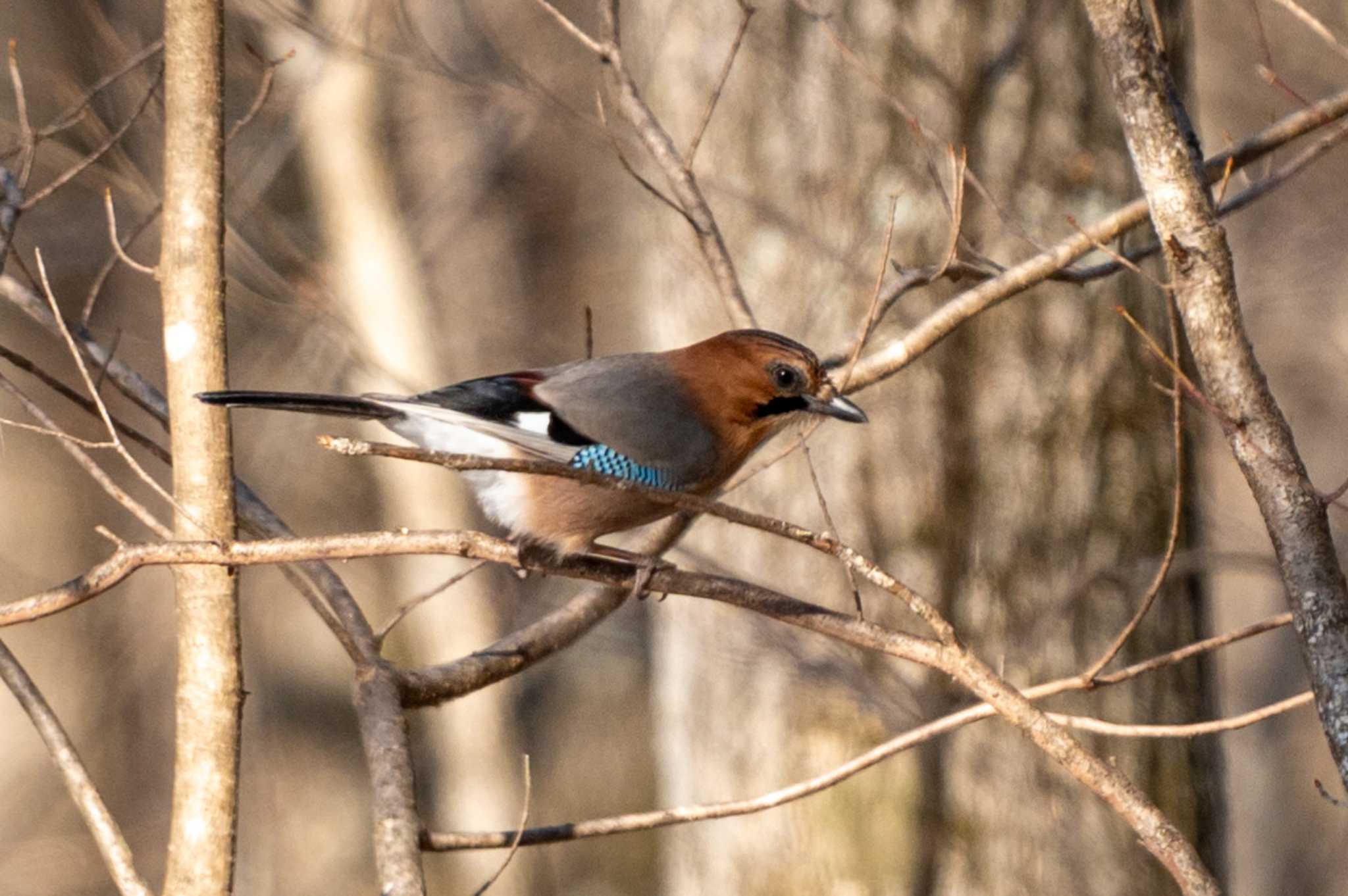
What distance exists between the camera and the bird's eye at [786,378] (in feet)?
12.4

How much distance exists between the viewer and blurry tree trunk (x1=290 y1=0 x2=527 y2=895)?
954 centimetres

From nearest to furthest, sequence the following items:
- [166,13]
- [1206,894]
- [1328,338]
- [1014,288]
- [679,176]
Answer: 1. [1206,894]
2. [166,13]
3. [1014,288]
4. [679,176]
5. [1328,338]

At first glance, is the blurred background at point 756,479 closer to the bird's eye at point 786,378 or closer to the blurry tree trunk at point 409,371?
the blurry tree trunk at point 409,371

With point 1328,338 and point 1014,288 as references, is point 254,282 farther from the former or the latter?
point 1328,338

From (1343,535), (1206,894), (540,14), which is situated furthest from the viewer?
(540,14)

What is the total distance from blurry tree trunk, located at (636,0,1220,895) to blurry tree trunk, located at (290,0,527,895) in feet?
15.3

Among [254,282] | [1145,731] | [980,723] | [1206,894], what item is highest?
[254,282]

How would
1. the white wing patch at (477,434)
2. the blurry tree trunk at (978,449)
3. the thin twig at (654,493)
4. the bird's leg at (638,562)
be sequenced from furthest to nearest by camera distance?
the blurry tree trunk at (978,449) < the white wing patch at (477,434) < the bird's leg at (638,562) < the thin twig at (654,493)

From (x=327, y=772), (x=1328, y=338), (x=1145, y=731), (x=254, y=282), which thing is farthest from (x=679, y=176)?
(x=327, y=772)

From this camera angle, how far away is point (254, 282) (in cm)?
777

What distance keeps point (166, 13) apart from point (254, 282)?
16.3 ft

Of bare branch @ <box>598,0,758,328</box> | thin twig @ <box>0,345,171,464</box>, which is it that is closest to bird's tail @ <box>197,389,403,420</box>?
thin twig @ <box>0,345,171,464</box>

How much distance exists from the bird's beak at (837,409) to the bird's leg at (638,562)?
58 centimetres

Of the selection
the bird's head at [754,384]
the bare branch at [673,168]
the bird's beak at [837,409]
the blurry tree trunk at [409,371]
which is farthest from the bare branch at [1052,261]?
the blurry tree trunk at [409,371]
